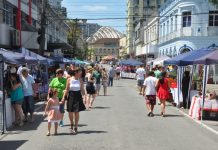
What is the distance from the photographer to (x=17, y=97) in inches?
560

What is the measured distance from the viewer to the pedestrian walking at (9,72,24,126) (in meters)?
14.2

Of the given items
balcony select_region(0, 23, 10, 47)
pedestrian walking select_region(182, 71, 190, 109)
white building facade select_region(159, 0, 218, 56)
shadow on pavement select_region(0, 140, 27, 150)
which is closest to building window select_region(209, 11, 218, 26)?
white building facade select_region(159, 0, 218, 56)

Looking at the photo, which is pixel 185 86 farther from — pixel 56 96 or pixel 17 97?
pixel 56 96

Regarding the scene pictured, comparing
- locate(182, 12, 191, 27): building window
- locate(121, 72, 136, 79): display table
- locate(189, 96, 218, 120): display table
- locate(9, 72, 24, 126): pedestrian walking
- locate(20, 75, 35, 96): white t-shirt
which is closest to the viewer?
locate(9, 72, 24, 126): pedestrian walking

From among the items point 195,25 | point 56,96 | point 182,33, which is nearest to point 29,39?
point 182,33

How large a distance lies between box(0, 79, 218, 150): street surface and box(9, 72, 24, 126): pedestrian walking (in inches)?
14.6

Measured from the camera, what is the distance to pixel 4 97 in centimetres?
1321

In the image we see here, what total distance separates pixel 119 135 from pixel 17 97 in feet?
12.1

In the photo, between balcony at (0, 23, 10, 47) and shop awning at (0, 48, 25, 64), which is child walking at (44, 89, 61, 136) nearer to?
shop awning at (0, 48, 25, 64)

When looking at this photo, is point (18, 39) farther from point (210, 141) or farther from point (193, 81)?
point (210, 141)

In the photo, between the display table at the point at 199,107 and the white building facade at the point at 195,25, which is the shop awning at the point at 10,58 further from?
the white building facade at the point at 195,25

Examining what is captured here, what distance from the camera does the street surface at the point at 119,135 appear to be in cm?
1073

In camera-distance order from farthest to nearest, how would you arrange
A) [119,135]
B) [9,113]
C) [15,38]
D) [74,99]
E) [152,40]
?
1. [152,40]
2. [15,38]
3. [9,113]
4. [74,99]
5. [119,135]

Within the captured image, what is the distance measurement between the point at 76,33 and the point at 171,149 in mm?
84953
